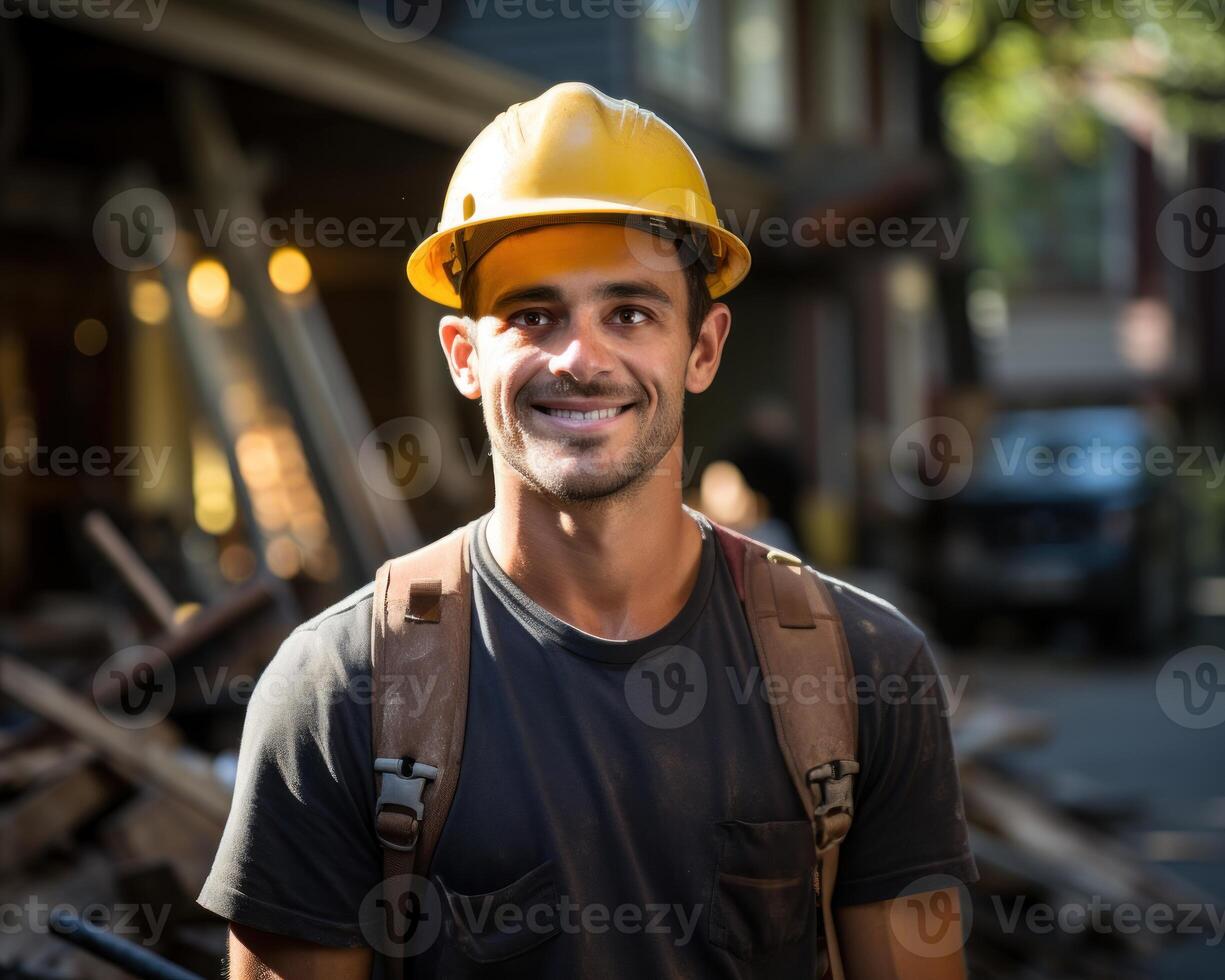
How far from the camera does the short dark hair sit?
8.73ft

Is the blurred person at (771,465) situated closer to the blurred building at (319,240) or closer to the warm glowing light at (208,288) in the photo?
the blurred building at (319,240)

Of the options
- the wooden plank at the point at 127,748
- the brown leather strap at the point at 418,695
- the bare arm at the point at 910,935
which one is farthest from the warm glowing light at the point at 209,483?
the bare arm at the point at 910,935

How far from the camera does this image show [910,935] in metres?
2.59

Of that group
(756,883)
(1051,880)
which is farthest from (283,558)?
(756,883)

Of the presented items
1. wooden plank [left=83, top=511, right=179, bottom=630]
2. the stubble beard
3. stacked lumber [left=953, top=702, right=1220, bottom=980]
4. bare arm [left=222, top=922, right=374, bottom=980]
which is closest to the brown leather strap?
bare arm [left=222, top=922, right=374, bottom=980]

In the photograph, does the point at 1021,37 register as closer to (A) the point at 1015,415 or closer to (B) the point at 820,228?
(A) the point at 1015,415

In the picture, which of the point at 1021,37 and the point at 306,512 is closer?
the point at 306,512

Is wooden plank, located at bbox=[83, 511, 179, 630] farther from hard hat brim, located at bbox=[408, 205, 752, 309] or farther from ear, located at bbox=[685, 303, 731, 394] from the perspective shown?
ear, located at bbox=[685, 303, 731, 394]

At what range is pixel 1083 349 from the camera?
101 ft

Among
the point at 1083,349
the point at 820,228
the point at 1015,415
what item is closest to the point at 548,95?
the point at 820,228

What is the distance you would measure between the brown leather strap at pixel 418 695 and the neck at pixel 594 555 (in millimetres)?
114

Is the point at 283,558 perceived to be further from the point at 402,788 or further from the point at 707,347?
the point at 402,788

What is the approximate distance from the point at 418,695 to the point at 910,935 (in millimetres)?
900

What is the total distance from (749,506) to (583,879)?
18.6 ft
